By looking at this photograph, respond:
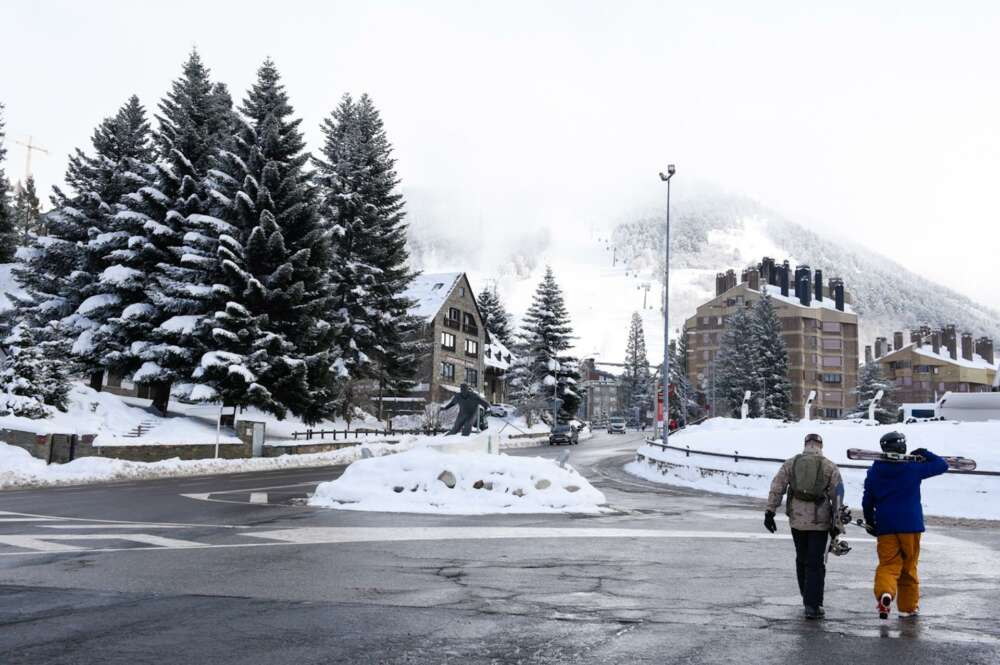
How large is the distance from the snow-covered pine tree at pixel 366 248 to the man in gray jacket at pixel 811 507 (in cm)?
A: 4155

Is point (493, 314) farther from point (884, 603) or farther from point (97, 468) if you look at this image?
point (884, 603)

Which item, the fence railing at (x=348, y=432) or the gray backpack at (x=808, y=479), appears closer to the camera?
the gray backpack at (x=808, y=479)

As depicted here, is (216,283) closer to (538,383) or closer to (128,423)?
(128,423)

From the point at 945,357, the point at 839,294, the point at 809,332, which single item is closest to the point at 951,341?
the point at 945,357

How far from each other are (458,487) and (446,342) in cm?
5882

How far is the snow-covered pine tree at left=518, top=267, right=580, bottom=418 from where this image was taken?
7744 cm

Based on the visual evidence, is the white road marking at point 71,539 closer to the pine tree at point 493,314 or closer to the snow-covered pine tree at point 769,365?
the snow-covered pine tree at point 769,365

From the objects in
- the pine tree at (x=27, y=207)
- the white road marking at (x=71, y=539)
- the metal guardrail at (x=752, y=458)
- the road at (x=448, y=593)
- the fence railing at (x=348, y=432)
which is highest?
the pine tree at (x=27, y=207)

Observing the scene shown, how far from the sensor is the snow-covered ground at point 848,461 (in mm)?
19938

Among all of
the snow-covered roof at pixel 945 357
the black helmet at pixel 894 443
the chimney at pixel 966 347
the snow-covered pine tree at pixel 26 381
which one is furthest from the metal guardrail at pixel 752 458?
the chimney at pixel 966 347

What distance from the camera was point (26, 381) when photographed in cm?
2894

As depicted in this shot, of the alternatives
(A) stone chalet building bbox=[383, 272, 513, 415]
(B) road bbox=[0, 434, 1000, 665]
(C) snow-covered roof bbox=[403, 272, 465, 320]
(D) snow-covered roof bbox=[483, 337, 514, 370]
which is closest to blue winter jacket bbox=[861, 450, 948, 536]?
(B) road bbox=[0, 434, 1000, 665]

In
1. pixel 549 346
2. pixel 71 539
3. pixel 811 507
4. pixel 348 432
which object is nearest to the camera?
pixel 811 507

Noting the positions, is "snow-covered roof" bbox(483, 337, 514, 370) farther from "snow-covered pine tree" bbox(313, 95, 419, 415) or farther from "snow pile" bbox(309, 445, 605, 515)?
"snow pile" bbox(309, 445, 605, 515)
